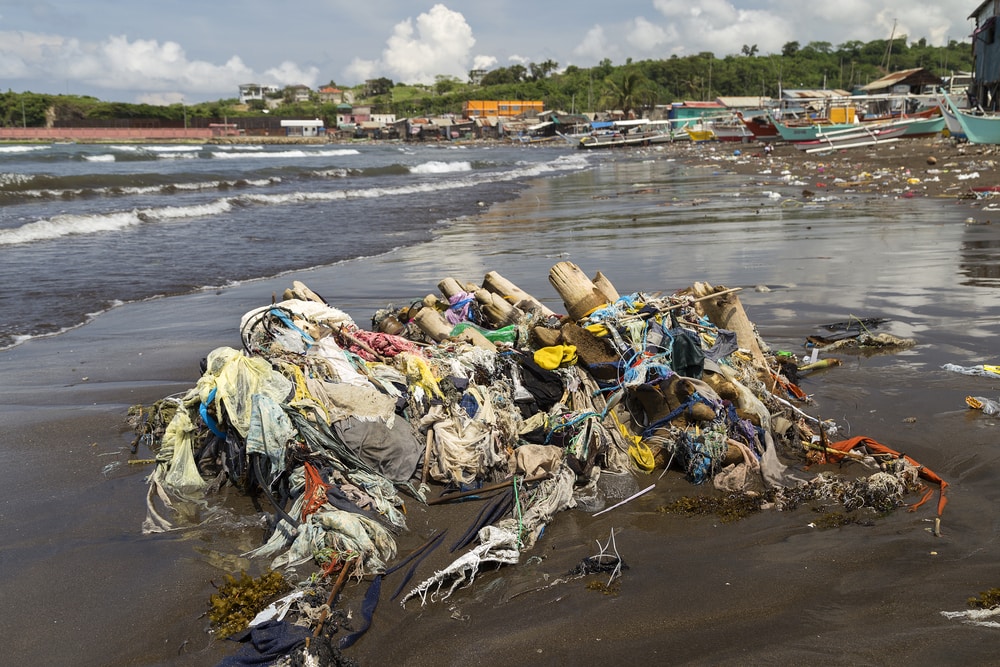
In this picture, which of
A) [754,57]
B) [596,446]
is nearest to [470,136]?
[754,57]

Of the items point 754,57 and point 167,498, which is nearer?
point 167,498

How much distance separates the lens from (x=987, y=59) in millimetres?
37719

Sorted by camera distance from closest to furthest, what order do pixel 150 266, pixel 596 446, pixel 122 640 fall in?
pixel 122 640
pixel 596 446
pixel 150 266

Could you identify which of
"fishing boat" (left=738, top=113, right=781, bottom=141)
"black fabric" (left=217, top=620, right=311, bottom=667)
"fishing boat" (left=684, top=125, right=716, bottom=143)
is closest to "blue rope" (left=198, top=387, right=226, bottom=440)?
"black fabric" (left=217, top=620, right=311, bottom=667)

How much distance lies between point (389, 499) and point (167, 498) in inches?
56.8

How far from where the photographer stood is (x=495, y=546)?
4.05m

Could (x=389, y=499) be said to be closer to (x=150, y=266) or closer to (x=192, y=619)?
(x=192, y=619)

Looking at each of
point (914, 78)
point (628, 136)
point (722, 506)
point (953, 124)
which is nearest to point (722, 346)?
point (722, 506)

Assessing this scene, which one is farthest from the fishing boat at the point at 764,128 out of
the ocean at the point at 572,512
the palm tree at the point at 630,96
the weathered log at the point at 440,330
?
the palm tree at the point at 630,96

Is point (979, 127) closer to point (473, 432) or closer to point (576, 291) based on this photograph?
point (576, 291)

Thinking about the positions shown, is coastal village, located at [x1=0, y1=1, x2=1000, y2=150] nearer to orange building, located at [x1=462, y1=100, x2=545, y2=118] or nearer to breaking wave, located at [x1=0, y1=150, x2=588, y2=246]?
orange building, located at [x1=462, y1=100, x2=545, y2=118]

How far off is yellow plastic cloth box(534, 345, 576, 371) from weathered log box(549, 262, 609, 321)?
637 millimetres

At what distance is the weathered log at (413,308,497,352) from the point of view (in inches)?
244

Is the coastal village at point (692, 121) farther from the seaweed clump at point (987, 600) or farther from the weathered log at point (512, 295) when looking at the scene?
the seaweed clump at point (987, 600)
